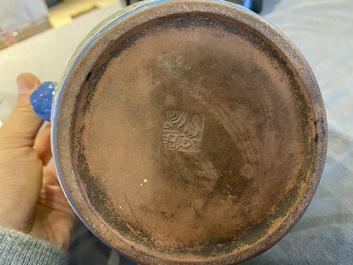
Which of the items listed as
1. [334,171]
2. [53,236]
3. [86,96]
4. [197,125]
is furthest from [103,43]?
[334,171]

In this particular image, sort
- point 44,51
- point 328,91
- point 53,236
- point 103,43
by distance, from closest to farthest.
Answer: point 103,43 < point 53,236 < point 328,91 < point 44,51

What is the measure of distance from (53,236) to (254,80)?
578mm

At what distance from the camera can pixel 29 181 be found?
0.84 metres

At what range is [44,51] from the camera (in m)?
1.18

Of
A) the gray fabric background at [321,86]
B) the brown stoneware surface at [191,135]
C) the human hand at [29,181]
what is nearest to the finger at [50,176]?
the human hand at [29,181]

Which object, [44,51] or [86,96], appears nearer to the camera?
[86,96]

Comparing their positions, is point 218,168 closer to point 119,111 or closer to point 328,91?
point 119,111

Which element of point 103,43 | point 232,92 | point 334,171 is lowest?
point 334,171

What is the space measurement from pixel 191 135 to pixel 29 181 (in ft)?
1.39

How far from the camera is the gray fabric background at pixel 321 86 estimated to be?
33.1 inches

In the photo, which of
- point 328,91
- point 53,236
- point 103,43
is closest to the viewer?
point 103,43

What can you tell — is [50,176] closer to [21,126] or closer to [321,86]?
[21,126]

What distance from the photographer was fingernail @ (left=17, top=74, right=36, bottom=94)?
3.00 feet

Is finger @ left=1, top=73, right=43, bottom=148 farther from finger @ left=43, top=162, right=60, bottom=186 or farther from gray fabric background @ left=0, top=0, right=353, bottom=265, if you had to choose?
gray fabric background @ left=0, top=0, right=353, bottom=265
